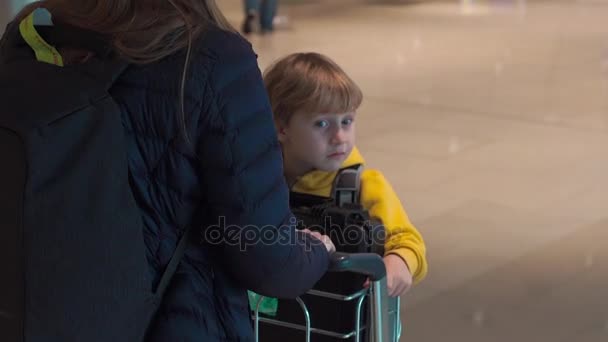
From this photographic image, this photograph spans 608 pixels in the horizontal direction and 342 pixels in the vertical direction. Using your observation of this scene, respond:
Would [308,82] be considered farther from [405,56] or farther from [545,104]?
[405,56]

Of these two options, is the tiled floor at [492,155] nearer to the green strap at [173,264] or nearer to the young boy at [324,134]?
the young boy at [324,134]

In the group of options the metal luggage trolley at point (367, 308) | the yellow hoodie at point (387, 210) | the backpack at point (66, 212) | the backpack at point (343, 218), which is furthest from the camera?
the yellow hoodie at point (387, 210)

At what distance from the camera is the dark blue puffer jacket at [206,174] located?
1.81 metres

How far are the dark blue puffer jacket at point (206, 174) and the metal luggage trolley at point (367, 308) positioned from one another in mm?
227

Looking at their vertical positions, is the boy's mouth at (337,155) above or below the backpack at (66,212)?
below

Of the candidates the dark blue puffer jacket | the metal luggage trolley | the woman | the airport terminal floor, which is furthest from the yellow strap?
the airport terminal floor

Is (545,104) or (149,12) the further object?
(545,104)

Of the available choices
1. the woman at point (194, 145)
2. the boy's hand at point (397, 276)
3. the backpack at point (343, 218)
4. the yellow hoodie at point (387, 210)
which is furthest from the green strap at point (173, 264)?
the yellow hoodie at point (387, 210)

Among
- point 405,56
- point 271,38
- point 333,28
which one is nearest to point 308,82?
point 405,56

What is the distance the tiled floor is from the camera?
453cm

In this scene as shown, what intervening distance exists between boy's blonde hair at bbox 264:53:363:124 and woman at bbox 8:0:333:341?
0.80 m

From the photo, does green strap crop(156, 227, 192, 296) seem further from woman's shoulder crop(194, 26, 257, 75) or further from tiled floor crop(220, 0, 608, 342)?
tiled floor crop(220, 0, 608, 342)

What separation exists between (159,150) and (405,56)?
900 cm

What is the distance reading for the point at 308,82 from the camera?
8.87ft
